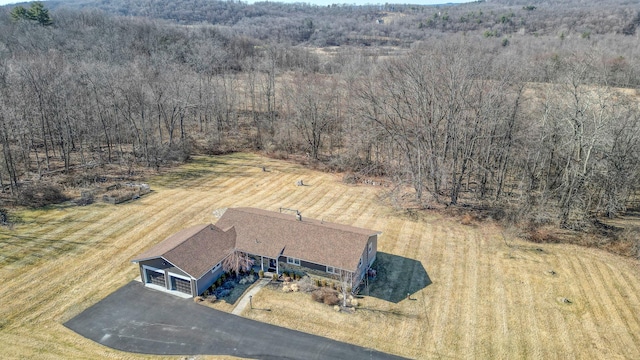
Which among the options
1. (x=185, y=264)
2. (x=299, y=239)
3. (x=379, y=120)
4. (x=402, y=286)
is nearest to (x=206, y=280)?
(x=185, y=264)

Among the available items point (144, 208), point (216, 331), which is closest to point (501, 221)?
point (216, 331)

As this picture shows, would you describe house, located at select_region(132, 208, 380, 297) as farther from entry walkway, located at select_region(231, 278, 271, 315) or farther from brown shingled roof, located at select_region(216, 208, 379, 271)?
entry walkway, located at select_region(231, 278, 271, 315)

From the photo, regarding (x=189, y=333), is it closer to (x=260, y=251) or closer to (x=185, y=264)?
(x=185, y=264)

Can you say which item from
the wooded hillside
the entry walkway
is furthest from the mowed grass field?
the wooded hillside

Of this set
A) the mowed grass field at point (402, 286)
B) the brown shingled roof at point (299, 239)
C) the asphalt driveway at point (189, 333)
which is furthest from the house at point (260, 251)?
the mowed grass field at point (402, 286)

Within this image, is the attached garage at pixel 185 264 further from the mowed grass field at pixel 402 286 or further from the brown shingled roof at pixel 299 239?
the mowed grass field at pixel 402 286

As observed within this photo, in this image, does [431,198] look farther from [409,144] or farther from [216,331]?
[216,331]
